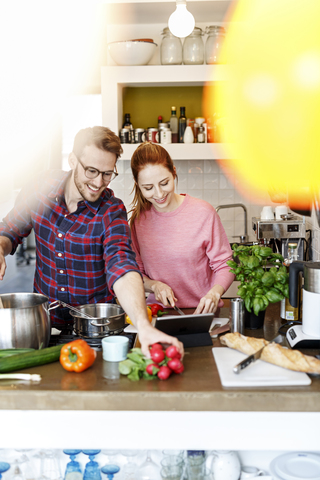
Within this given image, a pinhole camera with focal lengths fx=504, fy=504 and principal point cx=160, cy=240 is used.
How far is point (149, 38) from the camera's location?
388 cm

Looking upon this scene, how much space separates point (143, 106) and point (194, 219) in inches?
77.5

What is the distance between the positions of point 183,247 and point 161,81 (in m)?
1.77

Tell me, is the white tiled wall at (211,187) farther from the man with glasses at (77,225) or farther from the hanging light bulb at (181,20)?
the man with glasses at (77,225)

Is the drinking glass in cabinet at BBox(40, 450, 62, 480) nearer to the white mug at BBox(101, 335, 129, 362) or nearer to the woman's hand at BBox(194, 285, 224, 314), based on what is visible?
the white mug at BBox(101, 335, 129, 362)

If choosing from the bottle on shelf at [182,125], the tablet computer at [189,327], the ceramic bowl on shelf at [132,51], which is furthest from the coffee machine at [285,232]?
the tablet computer at [189,327]

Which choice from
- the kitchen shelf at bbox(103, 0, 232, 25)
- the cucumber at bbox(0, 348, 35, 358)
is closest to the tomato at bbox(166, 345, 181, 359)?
the cucumber at bbox(0, 348, 35, 358)

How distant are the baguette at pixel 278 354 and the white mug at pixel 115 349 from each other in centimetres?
32

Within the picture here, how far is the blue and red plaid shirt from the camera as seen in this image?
194 cm

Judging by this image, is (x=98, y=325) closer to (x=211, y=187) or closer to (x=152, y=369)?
(x=152, y=369)

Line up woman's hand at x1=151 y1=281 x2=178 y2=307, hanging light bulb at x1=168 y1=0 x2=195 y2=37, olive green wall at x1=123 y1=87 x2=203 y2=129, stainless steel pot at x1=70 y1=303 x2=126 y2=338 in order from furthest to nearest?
olive green wall at x1=123 y1=87 x2=203 y2=129
hanging light bulb at x1=168 y1=0 x2=195 y2=37
woman's hand at x1=151 y1=281 x2=178 y2=307
stainless steel pot at x1=70 y1=303 x2=126 y2=338

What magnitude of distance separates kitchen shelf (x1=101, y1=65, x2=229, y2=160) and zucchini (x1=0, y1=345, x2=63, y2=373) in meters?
2.40

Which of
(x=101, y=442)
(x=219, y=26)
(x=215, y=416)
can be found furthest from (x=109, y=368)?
(x=219, y=26)

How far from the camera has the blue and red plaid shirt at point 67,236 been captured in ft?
6.38

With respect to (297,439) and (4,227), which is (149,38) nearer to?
(4,227)
